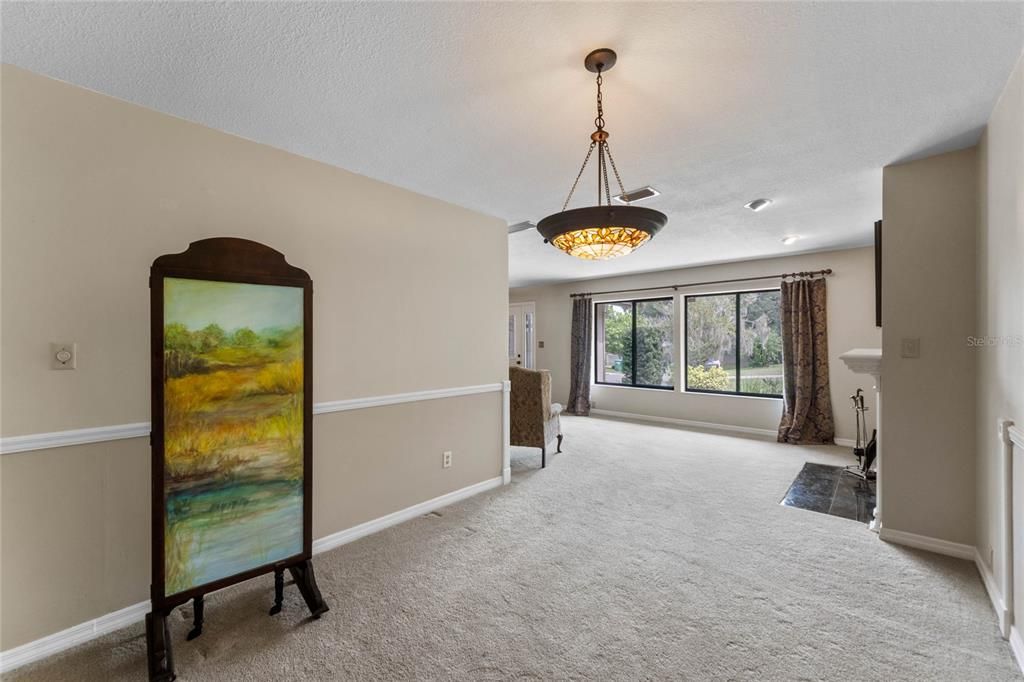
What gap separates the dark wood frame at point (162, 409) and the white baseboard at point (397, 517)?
45 cm

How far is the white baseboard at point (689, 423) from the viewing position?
5.67m

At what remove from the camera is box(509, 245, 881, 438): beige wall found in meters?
4.96

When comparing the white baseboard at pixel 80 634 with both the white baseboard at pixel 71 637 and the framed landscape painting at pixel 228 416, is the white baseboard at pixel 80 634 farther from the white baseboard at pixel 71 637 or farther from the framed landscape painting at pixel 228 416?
the framed landscape painting at pixel 228 416

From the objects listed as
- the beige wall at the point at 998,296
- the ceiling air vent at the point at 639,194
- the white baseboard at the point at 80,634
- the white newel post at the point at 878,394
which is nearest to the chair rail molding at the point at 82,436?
the white baseboard at the point at 80,634

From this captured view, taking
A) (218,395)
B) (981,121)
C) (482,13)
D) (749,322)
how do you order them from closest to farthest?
(482,13)
(218,395)
(981,121)
(749,322)

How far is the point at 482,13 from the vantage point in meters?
1.40

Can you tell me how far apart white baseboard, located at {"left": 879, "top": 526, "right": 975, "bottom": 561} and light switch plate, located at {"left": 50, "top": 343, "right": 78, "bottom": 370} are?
4503 mm

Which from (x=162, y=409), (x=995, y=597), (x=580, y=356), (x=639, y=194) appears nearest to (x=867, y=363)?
(x=995, y=597)

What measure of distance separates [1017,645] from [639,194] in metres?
2.91

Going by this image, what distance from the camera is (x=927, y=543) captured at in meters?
2.57

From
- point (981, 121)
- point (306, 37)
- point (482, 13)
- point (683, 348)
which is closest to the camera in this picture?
point (482, 13)

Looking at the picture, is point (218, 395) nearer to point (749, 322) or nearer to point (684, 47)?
point (684, 47)

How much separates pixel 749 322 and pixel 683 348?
96 cm

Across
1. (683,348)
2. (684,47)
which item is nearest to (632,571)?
(684,47)
